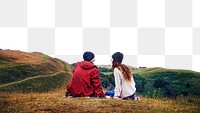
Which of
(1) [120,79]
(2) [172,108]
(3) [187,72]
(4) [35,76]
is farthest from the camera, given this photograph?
(3) [187,72]

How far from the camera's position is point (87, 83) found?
17.7 m

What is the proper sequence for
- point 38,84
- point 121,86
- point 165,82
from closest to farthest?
point 121,86, point 38,84, point 165,82

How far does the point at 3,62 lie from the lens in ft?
129

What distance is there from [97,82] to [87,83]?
50 centimetres

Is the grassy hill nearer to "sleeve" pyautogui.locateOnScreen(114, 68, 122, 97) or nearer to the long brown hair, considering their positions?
"sleeve" pyautogui.locateOnScreen(114, 68, 122, 97)

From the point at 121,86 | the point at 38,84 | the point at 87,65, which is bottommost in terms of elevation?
the point at 38,84

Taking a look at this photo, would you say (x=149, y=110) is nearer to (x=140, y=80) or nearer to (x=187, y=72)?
(x=140, y=80)

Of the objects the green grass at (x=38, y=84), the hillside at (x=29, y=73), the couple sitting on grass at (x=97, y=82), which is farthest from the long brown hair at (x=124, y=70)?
the hillside at (x=29, y=73)

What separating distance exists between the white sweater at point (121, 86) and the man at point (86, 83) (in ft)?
2.84

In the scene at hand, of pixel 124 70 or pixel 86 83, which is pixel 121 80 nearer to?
pixel 124 70

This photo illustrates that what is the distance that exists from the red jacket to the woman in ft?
2.90

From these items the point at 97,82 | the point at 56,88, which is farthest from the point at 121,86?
the point at 56,88

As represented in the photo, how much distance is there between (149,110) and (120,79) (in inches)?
131

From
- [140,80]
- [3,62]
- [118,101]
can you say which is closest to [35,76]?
[3,62]
